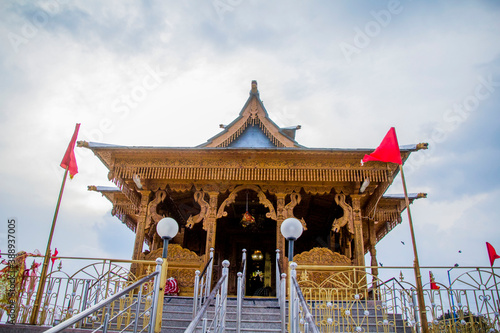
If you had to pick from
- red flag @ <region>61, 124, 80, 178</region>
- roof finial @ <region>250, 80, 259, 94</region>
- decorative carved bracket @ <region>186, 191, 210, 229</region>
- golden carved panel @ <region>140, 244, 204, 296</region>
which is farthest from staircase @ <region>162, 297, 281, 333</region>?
roof finial @ <region>250, 80, 259, 94</region>

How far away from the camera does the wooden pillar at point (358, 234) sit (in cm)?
986

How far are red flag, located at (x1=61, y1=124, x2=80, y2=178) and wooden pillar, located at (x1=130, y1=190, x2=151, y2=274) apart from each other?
2.16 meters

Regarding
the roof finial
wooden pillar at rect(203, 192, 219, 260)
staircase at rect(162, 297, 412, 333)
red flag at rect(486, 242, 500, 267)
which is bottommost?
staircase at rect(162, 297, 412, 333)

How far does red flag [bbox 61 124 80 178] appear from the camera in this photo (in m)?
9.77

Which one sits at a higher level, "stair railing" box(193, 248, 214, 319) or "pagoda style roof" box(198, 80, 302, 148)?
"pagoda style roof" box(198, 80, 302, 148)

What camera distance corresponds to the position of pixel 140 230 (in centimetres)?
1062

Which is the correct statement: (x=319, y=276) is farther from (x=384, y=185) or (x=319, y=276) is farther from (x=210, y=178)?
(x=210, y=178)

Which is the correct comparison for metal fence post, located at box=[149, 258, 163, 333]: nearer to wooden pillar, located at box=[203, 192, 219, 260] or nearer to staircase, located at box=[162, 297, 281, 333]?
staircase, located at box=[162, 297, 281, 333]

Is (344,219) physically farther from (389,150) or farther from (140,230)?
(140,230)

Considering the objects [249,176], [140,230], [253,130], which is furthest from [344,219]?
[140,230]

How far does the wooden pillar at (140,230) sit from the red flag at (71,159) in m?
2.16

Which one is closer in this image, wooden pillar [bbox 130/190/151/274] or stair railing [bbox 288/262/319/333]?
stair railing [bbox 288/262/319/333]

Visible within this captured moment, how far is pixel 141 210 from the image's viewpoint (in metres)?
10.9

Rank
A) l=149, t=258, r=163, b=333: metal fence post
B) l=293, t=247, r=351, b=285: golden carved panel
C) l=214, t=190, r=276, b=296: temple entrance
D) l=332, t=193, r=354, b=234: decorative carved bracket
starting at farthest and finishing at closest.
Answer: l=214, t=190, r=276, b=296: temple entrance, l=332, t=193, r=354, b=234: decorative carved bracket, l=293, t=247, r=351, b=285: golden carved panel, l=149, t=258, r=163, b=333: metal fence post
